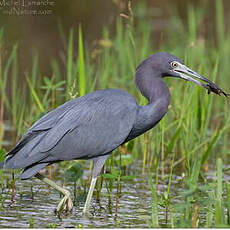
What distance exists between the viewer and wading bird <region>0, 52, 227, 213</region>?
5211mm

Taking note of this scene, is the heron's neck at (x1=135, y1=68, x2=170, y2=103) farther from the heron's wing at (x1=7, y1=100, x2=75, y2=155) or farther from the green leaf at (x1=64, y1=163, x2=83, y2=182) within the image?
the green leaf at (x1=64, y1=163, x2=83, y2=182)

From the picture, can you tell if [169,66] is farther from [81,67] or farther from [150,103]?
[81,67]

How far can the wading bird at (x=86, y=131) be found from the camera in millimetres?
5211

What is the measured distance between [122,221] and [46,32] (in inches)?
350

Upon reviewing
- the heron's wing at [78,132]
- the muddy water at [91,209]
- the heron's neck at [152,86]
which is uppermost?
the heron's neck at [152,86]

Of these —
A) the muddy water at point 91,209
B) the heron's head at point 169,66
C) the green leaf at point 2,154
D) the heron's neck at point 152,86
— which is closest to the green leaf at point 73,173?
the muddy water at point 91,209

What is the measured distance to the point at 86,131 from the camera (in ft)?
17.5

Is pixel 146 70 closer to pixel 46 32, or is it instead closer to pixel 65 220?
pixel 65 220

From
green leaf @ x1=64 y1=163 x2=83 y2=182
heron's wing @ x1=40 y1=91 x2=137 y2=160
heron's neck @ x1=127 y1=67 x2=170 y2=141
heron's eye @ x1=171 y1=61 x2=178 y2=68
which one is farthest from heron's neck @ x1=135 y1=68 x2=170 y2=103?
green leaf @ x1=64 y1=163 x2=83 y2=182

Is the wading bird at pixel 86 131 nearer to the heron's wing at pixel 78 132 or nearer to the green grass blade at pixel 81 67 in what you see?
the heron's wing at pixel 78 132

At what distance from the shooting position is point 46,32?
1335cm

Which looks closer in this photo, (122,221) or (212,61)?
(122,221)

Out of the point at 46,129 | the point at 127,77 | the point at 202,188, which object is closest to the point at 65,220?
the point at 46,129

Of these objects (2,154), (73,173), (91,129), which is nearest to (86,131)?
(91,129)
